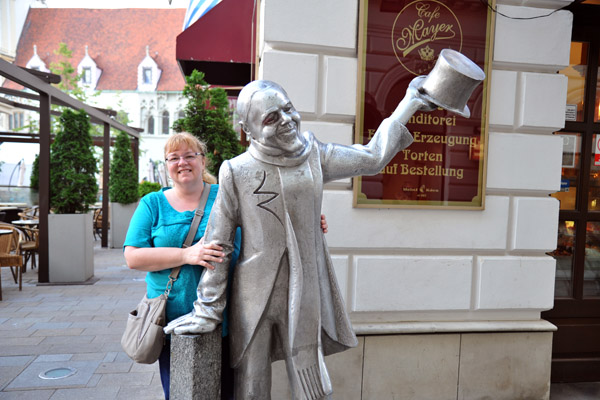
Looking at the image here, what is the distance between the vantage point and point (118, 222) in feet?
41.0

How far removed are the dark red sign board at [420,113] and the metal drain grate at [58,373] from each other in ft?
9.96

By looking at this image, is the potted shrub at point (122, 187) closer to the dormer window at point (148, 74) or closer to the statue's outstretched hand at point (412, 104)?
the statue's outstretched hand at point (412, 104)

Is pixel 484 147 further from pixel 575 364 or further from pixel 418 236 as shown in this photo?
pixel 575 364

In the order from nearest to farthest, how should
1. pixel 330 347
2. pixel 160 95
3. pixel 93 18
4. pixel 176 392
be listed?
pixel 176 392 < pixel 330 347 < pixel 160 95 < pixel 93 18

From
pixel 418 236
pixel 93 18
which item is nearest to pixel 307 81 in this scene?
pixel 418 236

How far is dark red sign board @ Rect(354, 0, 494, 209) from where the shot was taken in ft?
10.7

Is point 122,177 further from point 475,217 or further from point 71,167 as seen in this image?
point 475,217

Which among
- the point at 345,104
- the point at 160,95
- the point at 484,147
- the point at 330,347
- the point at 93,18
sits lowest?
the point at 330,347

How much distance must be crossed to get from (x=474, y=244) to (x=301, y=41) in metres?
2.03

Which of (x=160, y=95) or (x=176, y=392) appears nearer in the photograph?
(x=176, y=392)

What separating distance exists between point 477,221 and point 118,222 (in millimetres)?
11187

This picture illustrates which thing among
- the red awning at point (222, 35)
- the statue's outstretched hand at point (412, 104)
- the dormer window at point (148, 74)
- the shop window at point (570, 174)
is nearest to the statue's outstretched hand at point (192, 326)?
the statue's outstretched hand at point (412, 104)

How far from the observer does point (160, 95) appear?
37.6 metres

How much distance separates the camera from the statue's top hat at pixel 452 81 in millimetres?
1699
